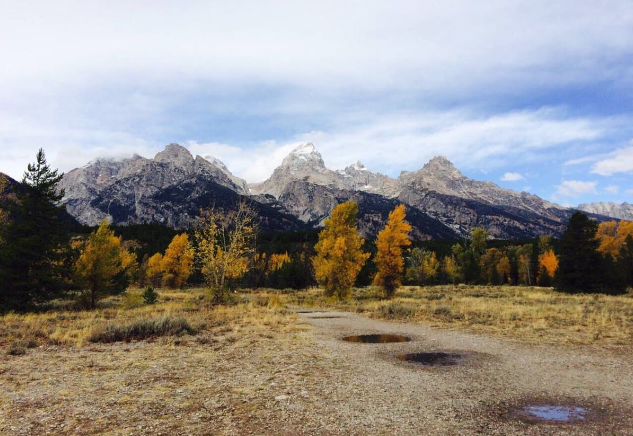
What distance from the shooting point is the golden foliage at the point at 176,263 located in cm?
6900

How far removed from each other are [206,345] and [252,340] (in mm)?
2153

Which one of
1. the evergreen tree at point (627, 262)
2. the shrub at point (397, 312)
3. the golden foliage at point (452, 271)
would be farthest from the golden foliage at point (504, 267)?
the shrub at point (397, 312)

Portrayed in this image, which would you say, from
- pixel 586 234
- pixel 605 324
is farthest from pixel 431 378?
pixel 586 234

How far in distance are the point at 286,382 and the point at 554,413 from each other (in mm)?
5948

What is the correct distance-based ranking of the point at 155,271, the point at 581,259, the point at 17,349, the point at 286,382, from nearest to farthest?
the point at 286,382 < the point at 17,349 < the point at 581,259 < the point at 155,271

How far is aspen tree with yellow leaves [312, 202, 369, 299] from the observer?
42.1m

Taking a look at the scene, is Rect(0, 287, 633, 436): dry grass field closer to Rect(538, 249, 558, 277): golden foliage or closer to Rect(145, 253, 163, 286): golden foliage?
Rect(145, 253, 163, 286): golden foliage

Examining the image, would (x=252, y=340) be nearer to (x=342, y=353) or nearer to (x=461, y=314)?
(x=342, y=353)

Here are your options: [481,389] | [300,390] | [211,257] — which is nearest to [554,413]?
[481,389]

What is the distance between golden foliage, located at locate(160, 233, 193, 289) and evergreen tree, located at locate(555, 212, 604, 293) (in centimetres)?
6164

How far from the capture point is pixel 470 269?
8369cm

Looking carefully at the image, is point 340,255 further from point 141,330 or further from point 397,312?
point 141,330

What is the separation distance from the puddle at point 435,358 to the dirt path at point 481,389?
0.35m

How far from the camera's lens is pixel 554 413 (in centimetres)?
730
